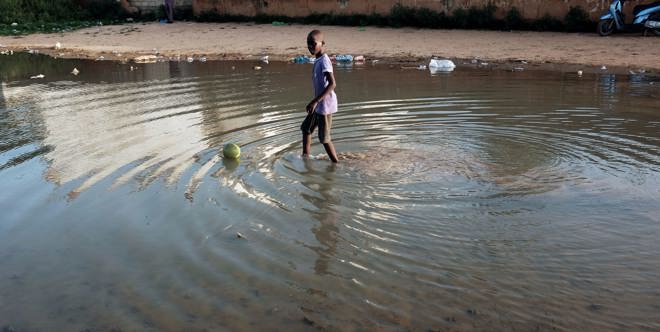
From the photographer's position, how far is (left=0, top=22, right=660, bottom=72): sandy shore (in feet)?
47.6

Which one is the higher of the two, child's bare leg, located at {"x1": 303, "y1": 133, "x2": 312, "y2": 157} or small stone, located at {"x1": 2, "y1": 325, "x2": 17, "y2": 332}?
child's bare leg, located at {"x1": 303, "y1": 133, "x2": 312, "y2": 157}

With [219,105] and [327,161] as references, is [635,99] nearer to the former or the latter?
[327,161]

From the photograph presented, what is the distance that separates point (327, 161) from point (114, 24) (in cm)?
2171

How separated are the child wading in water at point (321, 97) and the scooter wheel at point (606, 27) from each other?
11.9 metres

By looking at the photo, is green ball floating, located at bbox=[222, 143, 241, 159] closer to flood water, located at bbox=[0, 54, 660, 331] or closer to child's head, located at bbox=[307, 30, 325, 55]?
flood water, located at bbox=[0, 54, 660, 331]

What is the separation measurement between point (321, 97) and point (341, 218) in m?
1.57

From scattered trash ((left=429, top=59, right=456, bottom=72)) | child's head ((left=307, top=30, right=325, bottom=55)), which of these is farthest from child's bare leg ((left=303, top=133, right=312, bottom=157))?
scattered trash ((left=429, top=59, right=456, bottom=72))

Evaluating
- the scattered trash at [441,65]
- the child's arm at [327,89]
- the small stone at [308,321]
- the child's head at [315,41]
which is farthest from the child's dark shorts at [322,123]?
the scattered trash at [441,65]

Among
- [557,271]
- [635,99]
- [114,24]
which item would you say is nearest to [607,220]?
[557,271]

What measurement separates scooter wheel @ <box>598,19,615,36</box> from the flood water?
21.7ft

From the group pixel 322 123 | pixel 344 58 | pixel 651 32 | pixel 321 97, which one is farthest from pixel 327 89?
pixel 651 32

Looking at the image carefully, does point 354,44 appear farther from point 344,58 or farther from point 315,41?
point 315,41

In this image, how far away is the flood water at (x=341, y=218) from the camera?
390 centimetres

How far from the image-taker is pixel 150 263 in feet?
15.0
